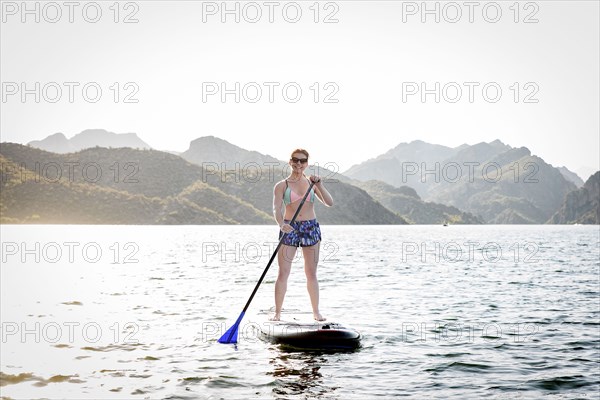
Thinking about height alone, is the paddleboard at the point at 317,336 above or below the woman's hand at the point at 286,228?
below

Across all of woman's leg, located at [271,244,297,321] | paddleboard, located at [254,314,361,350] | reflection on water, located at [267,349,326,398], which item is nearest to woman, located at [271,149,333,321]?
woman's leg, located at [271,244,297,321]

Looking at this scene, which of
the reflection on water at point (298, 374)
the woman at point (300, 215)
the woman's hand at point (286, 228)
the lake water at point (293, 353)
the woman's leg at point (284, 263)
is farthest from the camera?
the woman's leg at point (284, 263)

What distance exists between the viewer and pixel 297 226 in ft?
38.6

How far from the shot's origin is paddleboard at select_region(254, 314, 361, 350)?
11355 mm

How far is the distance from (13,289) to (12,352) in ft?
41.2

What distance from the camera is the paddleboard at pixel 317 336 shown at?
1136 centimetres

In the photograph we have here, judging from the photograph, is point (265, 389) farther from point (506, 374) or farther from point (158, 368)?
point (506, 374)

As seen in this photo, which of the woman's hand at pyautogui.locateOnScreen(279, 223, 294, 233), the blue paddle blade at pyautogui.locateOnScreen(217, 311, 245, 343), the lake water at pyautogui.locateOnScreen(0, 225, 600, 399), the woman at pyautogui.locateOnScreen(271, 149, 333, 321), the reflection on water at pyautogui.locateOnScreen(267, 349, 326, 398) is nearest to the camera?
the reflection on water at pyautogui.locateOnScreen(267, 349, 326, 398)

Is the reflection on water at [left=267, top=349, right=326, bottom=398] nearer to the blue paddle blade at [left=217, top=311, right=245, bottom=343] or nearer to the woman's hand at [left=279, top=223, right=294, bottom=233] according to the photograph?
the blue paddle blade at [left=217, top=311, right=245, bottom=343]

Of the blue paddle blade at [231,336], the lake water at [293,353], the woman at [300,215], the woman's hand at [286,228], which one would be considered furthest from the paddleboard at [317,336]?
the woman's hand at [286,228]

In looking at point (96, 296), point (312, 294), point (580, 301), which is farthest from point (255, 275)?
point (312, 294)

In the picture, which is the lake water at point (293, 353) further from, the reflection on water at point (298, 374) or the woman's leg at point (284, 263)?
the woman's leg at point (284, 263)

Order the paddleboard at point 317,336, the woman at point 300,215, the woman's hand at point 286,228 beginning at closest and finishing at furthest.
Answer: the paddleboard at point 317,336 < the woman's hand at point 286,228 < the woman at point 300,215

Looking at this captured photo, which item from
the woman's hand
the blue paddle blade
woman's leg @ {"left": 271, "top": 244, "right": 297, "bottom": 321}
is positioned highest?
the woman's hand
